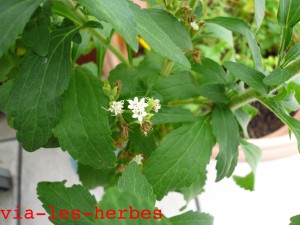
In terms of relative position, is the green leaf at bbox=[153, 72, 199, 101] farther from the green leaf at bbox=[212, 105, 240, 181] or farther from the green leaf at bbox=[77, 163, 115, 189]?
the green leaf at bbox=[77, 163, 115, 189]

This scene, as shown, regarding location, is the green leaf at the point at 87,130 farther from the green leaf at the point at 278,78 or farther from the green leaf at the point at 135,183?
the green leaf at the point at 278,78

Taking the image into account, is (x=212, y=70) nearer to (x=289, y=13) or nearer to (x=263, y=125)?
(x=289, y=13)

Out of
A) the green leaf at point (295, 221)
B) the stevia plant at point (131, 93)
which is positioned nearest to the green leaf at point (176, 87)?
the stevia plant at point (131, 93)

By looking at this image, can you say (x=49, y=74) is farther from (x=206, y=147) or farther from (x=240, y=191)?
(x=240, y=191)

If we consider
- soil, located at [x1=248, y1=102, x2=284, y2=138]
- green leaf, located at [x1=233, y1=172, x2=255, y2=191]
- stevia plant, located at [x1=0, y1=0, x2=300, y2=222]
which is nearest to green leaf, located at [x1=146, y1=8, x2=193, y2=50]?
stevia plant, located at [x1=0, y1=0, x2=300, y2=222]

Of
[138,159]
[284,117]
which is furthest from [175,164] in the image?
[284,117]

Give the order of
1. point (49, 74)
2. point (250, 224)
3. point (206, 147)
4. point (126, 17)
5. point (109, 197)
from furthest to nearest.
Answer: point (250, 224) → point (206, 147) → point (49, 74) → point (126, 17) → point (109, 197)

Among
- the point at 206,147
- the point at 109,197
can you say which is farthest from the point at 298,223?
the point at 109,197
